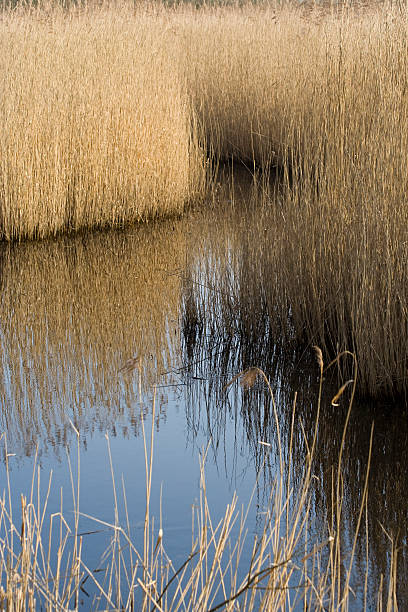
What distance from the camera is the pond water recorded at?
2.50 m

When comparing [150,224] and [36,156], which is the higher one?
[36,156]

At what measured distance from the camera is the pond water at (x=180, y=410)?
2.50m

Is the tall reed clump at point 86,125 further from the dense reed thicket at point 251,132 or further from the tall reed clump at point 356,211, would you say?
the tall reed clump at point 356,211

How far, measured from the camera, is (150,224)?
6.71 metres

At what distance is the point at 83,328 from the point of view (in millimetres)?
4227

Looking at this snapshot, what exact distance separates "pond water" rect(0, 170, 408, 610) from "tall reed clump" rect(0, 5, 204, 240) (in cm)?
111

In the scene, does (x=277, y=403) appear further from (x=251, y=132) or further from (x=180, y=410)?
(x=251, y=132)

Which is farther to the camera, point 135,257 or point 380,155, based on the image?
point 135,257

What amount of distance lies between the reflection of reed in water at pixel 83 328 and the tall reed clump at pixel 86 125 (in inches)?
11.2

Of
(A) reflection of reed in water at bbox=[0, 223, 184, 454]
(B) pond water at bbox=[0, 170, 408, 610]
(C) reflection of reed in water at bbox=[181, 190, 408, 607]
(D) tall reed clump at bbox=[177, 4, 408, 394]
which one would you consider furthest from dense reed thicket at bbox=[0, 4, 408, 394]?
(A) reflection of reed in water at bbox=[0, 223, 184, 454]

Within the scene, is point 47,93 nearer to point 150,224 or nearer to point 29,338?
point 150,224

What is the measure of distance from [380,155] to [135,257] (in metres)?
2.80

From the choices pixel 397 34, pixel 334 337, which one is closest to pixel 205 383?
pixel 334 337

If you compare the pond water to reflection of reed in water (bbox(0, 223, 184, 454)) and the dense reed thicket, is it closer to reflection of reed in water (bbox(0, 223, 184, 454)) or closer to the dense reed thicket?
reflection of reed in water (bbox(0, 223, 184, 454))
